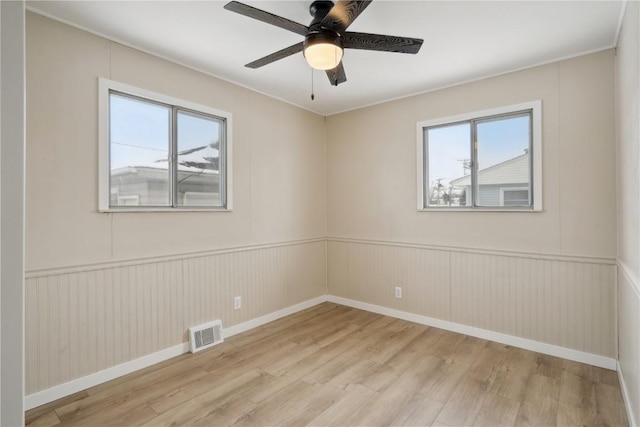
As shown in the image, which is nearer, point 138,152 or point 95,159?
point 95,159

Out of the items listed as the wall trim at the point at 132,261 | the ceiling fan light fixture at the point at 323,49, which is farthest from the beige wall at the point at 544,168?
the ceiling fan light fixture at the point at 323,49

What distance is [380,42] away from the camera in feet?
6.63

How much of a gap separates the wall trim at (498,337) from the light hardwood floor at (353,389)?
3.3 inches

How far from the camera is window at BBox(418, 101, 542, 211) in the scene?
308 centimetres

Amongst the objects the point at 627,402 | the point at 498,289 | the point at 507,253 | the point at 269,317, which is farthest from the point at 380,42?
the point at 269,317

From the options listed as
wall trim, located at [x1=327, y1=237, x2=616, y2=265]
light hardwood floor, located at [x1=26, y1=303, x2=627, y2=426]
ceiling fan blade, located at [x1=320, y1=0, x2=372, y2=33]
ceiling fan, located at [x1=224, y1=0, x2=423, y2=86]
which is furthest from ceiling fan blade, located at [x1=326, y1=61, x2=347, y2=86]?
light hardwood floor, located at [x1=26, y1=303, x2=627, y2=426]

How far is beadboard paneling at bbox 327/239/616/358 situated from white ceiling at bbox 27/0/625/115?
1.86 m

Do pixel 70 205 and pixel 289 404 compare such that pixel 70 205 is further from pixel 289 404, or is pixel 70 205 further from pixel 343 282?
pixel 343 282

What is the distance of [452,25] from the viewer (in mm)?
2361

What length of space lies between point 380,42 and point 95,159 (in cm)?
228

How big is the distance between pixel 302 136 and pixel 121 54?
7.42ft

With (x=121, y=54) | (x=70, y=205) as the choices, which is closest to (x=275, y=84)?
(x=121, y=54)

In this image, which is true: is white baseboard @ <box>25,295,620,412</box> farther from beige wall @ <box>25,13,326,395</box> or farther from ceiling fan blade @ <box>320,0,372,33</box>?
ceiling fan blade @ <box>320,0,372,33</box>

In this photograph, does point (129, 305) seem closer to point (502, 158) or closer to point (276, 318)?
point (276, 318)
